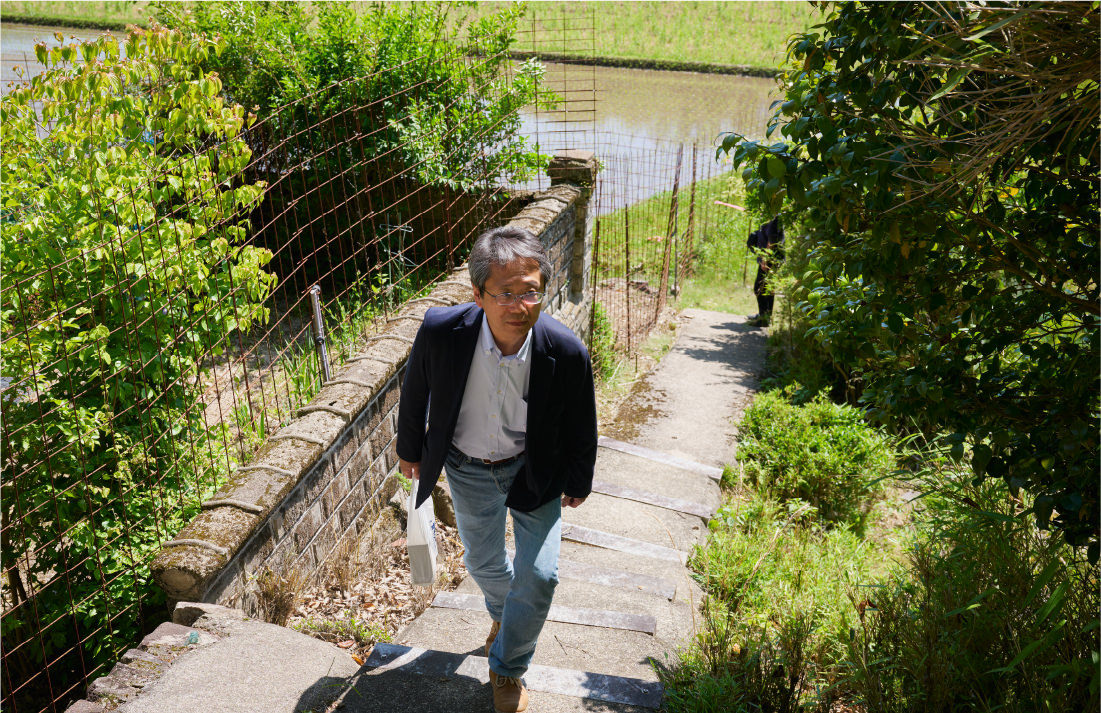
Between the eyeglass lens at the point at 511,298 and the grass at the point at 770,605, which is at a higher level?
the eyeglass lens at the point at 511,298

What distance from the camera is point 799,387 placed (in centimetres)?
722

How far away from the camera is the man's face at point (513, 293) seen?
8.42ft

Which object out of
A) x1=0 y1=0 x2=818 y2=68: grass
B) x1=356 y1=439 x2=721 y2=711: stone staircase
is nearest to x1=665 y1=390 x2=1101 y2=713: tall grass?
x1=356 y1=439 x2=721 y2=711: stone staircase

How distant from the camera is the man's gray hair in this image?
8.43 feet

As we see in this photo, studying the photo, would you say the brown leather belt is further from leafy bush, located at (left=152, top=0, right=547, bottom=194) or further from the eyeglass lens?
leafy bush, located at (left=152, top=0, right=547, bottom=194)

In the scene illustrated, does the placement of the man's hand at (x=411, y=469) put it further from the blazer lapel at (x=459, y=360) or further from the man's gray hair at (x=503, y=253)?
the man's gray hair at (x=503, y=253)

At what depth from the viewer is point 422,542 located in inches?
128

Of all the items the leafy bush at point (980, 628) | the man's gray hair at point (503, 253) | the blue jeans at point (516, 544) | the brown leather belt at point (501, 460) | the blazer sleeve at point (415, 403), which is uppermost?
the man's gray hair at point (503, 253)

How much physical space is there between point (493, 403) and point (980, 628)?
192cm

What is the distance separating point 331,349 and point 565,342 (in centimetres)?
313

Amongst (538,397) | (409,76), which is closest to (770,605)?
(538,397)

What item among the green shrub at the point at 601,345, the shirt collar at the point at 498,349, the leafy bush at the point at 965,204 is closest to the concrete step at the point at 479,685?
the shirt collar at the point at 498,349

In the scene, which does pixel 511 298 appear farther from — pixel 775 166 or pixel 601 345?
pixel 601 345

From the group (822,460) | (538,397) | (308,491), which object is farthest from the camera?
(822,460)
